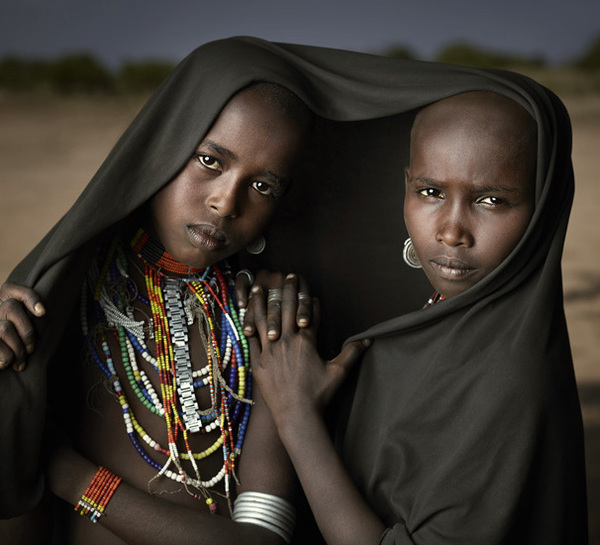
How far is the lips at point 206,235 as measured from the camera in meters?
1.23

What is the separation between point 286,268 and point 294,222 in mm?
86

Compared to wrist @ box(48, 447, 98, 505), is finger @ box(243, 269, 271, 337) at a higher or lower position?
higher

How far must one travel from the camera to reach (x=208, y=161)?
1217mm

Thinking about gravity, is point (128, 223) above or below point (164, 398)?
above

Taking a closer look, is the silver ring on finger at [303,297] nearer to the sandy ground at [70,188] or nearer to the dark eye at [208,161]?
the dark eye at [208,161]

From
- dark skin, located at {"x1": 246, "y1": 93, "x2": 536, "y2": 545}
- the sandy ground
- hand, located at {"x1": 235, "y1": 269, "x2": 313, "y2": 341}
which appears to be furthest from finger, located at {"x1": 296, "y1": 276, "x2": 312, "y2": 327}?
the sandy ground

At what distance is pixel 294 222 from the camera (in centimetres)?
146

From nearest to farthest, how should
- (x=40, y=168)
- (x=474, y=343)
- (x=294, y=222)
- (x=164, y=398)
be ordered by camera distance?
(x=474, y=343)
(x=164, y=398)
(x=294, y=222)
(x=40, y=168)

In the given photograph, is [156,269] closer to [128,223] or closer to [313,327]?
[128,223]

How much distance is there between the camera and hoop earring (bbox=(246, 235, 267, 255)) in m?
1.40

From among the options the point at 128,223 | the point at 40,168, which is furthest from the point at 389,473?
the point at 40,168

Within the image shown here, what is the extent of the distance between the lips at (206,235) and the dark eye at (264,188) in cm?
9

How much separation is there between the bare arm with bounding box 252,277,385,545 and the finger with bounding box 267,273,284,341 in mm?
12

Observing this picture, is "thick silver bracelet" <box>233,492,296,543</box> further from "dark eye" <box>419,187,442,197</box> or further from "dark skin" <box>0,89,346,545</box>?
"dark eye" <box>419,187,442,197</box>
